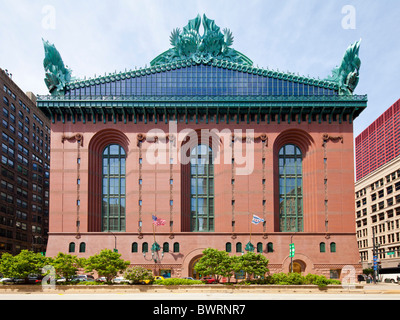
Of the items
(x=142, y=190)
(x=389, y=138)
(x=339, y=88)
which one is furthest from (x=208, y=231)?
(x=389, y=138)

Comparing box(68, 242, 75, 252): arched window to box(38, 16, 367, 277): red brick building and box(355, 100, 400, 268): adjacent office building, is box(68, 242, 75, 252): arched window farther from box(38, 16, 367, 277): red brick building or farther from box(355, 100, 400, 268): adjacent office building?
box(355, 100, 400, 268): adjacent office building

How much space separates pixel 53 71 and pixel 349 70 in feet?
172

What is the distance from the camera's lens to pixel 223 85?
77.4 m

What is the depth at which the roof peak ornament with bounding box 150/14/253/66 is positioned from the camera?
257 ft

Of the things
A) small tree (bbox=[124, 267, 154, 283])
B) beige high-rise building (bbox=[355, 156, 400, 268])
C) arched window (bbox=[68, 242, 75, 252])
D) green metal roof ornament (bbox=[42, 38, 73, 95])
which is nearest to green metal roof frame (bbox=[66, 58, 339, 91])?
green metal roof ornament (bbox=[42, 38, 73, 95])

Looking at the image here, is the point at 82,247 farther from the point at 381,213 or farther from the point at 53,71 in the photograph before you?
the point at 381,213

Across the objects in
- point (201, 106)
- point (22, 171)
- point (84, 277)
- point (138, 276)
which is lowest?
point (84, 277)

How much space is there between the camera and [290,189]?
76.8 m

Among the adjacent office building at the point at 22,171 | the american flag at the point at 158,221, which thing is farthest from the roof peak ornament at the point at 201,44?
the adjacent office building at the point at 22,171

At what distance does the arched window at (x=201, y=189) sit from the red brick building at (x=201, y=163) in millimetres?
188

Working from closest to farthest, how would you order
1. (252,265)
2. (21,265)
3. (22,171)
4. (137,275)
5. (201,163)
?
1. (137,275)
2. (21,265)
3. (252,265)
4. (201,163)
5. (22,171)

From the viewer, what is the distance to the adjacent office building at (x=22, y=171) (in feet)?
341

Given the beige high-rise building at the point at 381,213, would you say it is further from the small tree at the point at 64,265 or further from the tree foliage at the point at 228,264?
the small tree at the point at 64,265

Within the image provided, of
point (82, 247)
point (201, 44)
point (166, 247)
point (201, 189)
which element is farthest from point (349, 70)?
point (82, 247)
